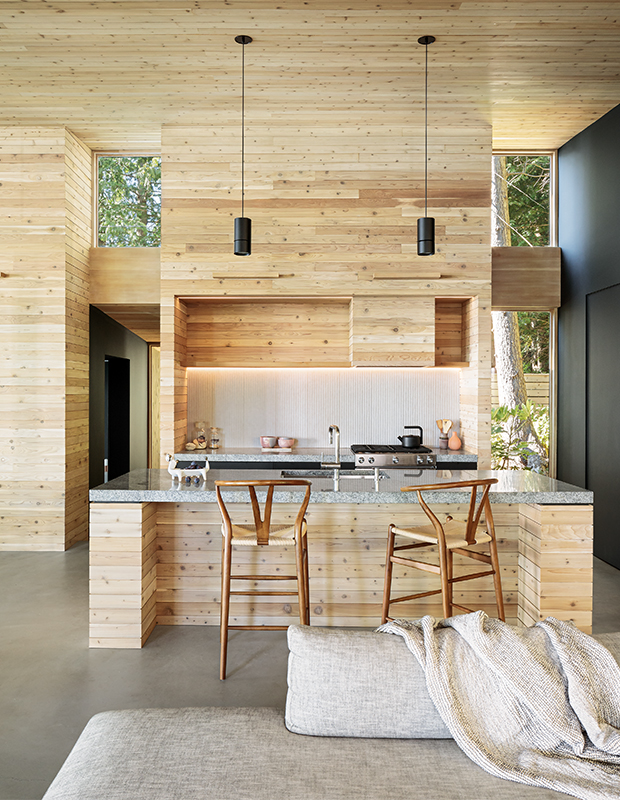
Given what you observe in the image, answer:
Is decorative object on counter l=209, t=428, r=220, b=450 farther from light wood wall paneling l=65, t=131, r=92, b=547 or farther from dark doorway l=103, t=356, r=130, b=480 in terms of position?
dark doorway l=103, t=356, r=130, b=480

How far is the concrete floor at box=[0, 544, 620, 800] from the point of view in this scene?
2.52m

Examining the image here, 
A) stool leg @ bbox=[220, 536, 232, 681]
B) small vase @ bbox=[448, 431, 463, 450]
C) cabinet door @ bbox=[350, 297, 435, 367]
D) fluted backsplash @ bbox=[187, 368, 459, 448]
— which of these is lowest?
stool leg @ bbox=[220, 536, 232, 681]

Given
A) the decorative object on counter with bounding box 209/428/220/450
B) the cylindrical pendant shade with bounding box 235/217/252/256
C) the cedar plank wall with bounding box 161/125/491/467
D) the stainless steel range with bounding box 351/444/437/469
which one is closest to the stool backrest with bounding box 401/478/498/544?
the cylindrical pendant shade with bounding box 235/217/252/256

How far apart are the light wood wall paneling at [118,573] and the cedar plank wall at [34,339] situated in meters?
2.62

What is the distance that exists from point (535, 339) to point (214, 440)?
11.8ft

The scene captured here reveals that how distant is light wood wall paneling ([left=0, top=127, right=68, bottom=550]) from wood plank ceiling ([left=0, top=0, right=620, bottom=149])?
40 cm

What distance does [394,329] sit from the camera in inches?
222

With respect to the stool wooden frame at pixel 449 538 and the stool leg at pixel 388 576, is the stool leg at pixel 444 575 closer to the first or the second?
the stool wooden frame at pixel 449 538

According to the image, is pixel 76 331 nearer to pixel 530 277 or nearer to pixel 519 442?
pixel 530 277

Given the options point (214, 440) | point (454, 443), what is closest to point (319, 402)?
point (214, 440)

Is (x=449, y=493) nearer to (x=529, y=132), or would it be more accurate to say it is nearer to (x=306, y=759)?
(x=306, y=759)

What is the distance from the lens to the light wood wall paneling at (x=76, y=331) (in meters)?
5.89

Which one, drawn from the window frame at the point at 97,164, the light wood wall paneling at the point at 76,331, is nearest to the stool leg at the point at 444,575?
the light wood wall paneling at the point at 76,331

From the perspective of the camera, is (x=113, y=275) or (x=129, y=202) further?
(x=129, y=202)
